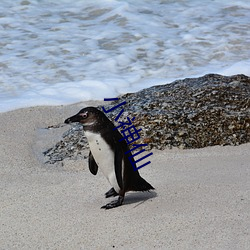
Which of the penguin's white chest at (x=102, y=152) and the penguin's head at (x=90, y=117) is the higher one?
the penguin's head at (x=90, y=117)

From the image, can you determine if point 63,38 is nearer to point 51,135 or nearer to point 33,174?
point 51,135

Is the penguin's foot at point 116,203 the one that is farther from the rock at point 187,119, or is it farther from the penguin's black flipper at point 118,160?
the rock at point 187,119

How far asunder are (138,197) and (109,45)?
5276 millimetres

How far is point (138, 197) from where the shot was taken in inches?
150

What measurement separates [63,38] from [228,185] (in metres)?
5.70

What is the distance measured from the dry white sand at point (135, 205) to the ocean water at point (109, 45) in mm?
2059

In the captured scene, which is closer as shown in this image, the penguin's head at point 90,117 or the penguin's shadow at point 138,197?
the penguin's head at point 90,117

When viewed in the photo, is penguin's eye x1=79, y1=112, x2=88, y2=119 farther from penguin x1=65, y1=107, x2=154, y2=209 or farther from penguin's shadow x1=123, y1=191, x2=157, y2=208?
penguin's shadow x1=123, y1=191, x2=157, y2=208

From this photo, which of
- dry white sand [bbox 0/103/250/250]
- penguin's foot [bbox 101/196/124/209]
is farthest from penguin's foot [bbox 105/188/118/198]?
penguin's foot [bbox 101/196/124/209]

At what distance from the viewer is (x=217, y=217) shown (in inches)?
134

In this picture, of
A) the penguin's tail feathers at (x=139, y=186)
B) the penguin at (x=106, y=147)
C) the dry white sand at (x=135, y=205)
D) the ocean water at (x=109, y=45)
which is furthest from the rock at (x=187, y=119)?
the ocean water at (x=109, y=45)

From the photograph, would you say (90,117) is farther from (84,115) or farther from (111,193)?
(111,193)

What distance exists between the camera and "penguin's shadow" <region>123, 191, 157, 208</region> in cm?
371

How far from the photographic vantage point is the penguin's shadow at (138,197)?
12.2 feet
